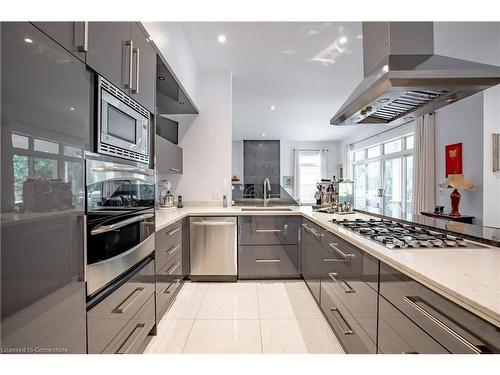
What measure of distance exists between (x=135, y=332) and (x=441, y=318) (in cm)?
148

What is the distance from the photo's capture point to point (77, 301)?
0.97 meters

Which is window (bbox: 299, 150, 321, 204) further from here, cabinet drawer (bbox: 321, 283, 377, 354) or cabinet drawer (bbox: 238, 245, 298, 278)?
cabinet drawer (bbox: 321, 283, 377, 354)

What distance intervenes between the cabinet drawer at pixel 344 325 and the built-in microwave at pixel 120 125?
1.57 m

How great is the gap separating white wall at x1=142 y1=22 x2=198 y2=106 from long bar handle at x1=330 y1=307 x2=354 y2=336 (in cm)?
235

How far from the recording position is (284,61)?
127 inches

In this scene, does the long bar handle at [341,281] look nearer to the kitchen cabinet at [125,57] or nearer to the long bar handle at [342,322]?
the long bar handle at [342,322]

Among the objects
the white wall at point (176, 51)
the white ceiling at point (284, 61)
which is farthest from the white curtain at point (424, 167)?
the white wall at point (176, 51)

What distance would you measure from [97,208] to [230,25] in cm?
218

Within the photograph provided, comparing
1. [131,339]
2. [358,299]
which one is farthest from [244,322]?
[358,299]

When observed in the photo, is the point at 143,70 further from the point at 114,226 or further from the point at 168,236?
the point at 168,236

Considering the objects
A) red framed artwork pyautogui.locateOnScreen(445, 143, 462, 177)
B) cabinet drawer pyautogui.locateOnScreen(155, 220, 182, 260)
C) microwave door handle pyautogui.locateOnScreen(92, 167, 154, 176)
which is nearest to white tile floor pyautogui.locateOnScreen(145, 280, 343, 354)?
cabinet drawer pyautogui.locateOnScreen(155, 220, 182, 260)

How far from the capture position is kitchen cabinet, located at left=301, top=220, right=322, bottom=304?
2.25 meters
